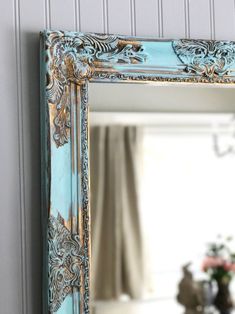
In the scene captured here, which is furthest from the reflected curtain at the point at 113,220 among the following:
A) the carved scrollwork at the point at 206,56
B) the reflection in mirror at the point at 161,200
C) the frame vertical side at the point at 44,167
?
the carved scrollwork at the point at 206,56

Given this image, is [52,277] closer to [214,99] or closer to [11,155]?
[11,155]

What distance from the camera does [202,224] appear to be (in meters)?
1.52

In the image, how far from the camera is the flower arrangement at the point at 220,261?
1.51m

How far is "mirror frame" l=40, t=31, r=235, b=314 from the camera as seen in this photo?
4.63 ft

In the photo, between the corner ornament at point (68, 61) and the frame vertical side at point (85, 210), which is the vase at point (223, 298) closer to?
the frame vertical side at point (85, 210)

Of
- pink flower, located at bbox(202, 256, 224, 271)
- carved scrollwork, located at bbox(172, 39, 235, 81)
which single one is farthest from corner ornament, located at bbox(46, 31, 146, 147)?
pink flower, located at bbox(202, 256, 224, 271)

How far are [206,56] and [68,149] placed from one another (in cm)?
41

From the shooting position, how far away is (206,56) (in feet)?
5.12

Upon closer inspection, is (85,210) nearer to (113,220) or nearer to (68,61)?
(113,220)

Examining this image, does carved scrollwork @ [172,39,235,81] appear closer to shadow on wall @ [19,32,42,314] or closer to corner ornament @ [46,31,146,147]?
corner ornament @ [46,31,146,147]

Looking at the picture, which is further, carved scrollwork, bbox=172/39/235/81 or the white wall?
carved scrollwork, bbox=172/39/235/81

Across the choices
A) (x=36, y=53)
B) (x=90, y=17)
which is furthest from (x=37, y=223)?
(x=90, y=17)

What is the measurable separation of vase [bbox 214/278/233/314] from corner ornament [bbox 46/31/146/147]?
0.49 metres

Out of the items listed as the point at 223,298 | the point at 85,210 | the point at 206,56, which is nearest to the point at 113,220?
the point at 85,210
